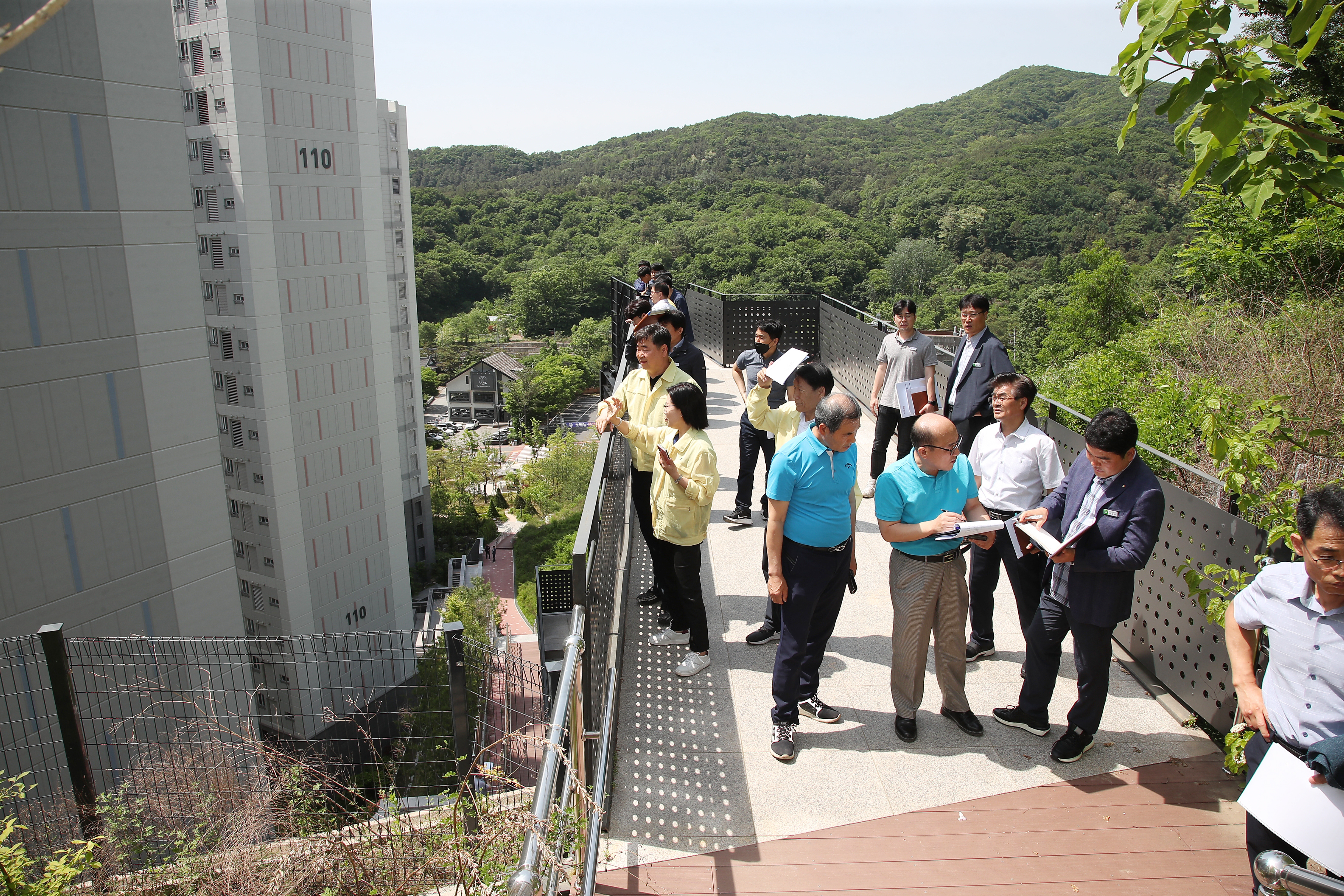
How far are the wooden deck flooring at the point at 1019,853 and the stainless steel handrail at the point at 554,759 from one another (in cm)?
80

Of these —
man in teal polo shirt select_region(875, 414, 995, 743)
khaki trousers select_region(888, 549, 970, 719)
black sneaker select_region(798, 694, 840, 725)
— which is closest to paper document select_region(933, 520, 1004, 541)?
man in teal polo shirt select_region(875, 414, 995, 743)

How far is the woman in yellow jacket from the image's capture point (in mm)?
3820

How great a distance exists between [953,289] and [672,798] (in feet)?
254

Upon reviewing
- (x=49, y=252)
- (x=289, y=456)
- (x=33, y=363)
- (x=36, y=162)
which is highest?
(x=36, y=162)

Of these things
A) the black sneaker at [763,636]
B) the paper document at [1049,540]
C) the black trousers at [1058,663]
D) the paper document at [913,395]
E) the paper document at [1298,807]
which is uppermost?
the paper document at [913,395]

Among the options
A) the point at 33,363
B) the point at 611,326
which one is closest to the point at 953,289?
the point at 611,326

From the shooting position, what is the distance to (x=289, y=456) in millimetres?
25859

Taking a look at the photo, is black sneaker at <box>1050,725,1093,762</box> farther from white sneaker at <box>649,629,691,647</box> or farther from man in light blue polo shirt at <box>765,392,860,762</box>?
white sneaker at <box>649,629,691,647</box>

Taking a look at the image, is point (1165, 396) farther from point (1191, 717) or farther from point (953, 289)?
point (953, 289)

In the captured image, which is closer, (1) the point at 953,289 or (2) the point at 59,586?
(2) the point at 59,586

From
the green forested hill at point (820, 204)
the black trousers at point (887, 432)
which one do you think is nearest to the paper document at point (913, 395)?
the black trousers at point (887, 432)

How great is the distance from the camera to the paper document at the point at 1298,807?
2.06m

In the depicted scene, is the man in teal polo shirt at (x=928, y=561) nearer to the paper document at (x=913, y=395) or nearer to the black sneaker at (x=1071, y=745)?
the black sneaker at (x=1071, y=745)

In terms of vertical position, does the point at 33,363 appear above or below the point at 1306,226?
below
